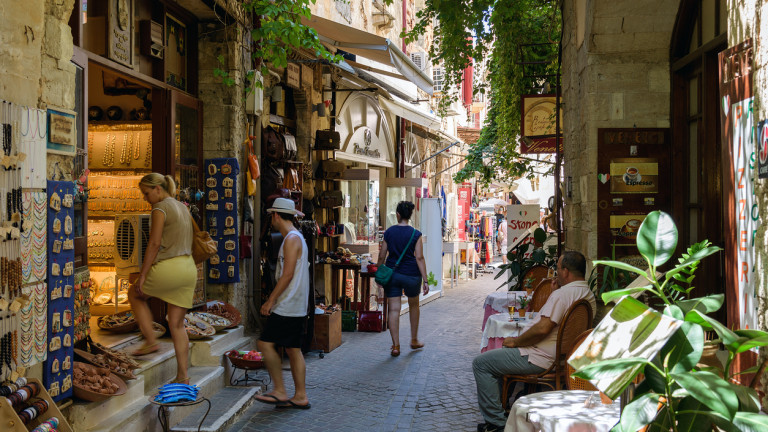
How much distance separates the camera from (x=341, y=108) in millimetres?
13672

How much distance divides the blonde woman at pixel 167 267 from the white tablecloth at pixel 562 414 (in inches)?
125

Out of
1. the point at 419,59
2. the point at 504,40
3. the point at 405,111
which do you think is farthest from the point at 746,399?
the point at 419,59

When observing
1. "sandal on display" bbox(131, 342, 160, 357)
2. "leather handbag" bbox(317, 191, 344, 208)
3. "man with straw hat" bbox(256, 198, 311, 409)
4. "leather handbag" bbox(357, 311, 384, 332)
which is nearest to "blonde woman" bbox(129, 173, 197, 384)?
"sandal on display" bbox(131, 342, 160, 357)

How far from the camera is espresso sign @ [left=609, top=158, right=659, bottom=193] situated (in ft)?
21.6

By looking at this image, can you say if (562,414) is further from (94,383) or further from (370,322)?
(370,322)

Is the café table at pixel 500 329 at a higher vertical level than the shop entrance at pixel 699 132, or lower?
lower

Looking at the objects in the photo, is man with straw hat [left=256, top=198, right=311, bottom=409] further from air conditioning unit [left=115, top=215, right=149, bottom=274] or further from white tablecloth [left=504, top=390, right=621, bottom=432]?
white tablecloth [left=504, top=390, right=621, bottom=432]

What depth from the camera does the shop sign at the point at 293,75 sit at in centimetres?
1056

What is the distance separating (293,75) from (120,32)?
414cm

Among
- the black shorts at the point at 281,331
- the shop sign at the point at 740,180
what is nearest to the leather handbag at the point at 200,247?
the black shorts at the point at 281,331

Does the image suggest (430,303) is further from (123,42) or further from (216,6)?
(123,42)

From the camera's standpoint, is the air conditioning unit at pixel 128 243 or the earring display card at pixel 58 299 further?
the air conditioning unit at pixel 128 243

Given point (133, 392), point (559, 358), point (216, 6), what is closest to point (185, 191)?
point (216, 6)

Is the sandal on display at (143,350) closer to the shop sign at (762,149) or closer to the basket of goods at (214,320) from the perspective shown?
the basket of goods at (214,320)
